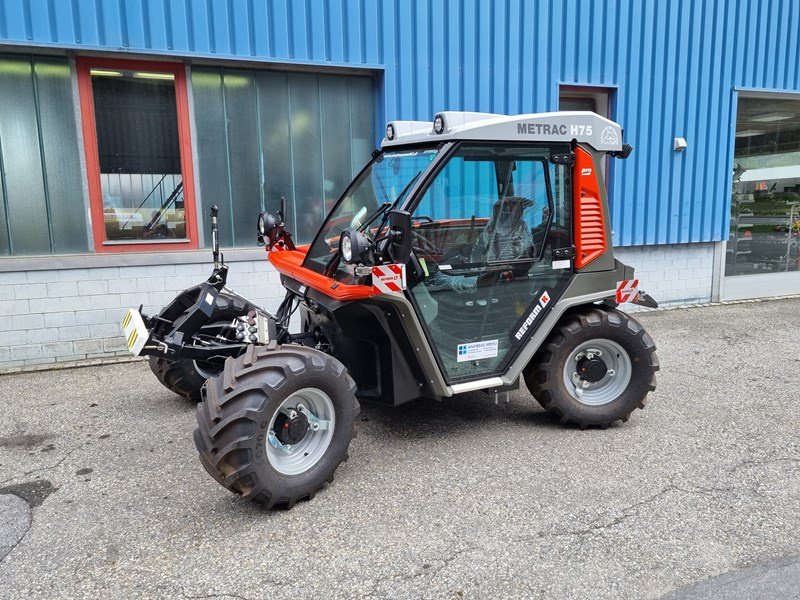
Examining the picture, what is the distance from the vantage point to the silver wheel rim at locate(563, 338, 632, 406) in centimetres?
442

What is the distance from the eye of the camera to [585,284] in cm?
431

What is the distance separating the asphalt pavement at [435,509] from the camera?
2.77 metres

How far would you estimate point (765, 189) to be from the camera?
986cm

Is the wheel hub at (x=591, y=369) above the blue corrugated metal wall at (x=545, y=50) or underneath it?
underneath

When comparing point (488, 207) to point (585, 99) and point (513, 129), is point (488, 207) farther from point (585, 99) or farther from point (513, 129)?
point (585, 99)

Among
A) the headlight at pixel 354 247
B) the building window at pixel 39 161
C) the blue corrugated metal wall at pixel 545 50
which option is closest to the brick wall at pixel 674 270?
the blue corrugated metal wall at pixel 545 50

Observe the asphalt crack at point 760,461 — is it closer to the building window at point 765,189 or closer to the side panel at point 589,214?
the side panel at point 589,214

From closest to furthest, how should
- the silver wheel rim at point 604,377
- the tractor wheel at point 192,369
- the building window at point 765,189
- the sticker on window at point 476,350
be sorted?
the sticker on window at point 476,350 < the silver wheel rim at point 604,377 < the tractor wheel at point 192,369 < the building window at point 765,189

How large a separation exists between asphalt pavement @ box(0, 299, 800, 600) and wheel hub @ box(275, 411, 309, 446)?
391mm

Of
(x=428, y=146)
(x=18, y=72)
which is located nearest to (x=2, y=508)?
(x=428, y=146)

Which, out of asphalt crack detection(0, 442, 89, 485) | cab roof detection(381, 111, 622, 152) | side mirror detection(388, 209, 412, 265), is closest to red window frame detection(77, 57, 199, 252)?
asphalt crack detection(0, 442, 89, 485)

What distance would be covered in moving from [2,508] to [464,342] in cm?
289

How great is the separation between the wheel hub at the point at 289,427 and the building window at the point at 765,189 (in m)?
8.42

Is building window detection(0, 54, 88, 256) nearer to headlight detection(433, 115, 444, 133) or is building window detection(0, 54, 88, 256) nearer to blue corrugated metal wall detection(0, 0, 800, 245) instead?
blue corrugated metal wall detection(0, 0, 800, 245)
